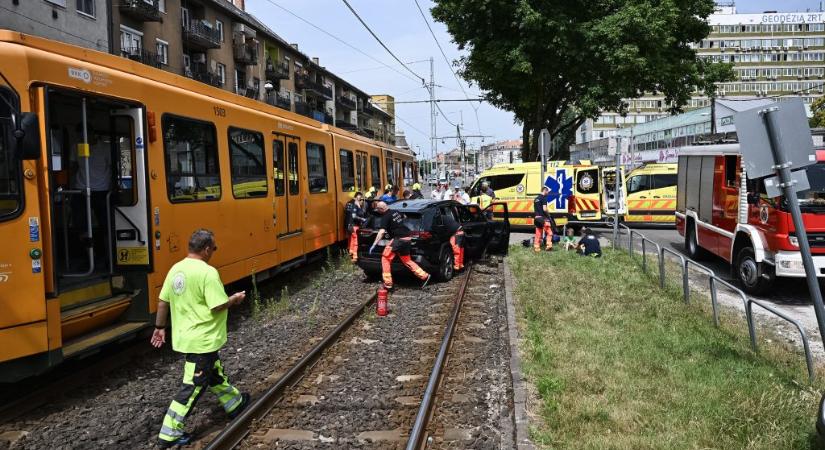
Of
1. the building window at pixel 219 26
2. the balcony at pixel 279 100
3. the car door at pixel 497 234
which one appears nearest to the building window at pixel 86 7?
the building window at pixel 219 26

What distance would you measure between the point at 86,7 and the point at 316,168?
18.4 metres

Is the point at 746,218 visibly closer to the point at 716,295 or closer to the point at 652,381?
the point at 716,295

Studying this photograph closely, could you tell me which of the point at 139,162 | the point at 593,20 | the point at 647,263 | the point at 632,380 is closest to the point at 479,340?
the point at 632,380

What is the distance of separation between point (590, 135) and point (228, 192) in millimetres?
97586

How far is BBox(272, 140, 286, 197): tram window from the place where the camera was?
33.8ft

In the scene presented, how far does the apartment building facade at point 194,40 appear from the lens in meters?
23.9

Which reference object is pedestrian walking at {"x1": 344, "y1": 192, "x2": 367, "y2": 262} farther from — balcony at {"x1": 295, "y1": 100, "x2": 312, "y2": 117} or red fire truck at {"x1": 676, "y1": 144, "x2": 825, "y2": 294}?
balcony at {"x1": 295, "y1": 100, "x2": 312, "y2": 117}

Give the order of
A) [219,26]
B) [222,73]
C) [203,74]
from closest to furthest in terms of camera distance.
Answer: [203,74] < [219,26] < [222,73]

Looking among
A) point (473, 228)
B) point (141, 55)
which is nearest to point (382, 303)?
point (473, 228)

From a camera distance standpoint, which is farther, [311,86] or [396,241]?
[311,86]

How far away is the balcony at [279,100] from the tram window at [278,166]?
38448 millimetres

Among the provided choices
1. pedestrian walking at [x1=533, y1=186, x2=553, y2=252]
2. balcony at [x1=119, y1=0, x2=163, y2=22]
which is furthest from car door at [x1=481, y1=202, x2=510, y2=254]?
balcony at [x1=119, y1=0, x2=163, y2=22]

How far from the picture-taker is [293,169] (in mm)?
11164

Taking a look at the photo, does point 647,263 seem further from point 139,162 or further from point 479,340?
point 139,162
